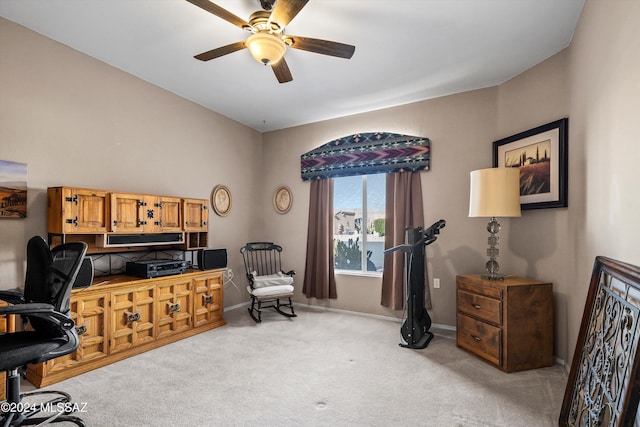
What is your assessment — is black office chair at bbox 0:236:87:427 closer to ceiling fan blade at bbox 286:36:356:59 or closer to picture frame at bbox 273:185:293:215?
ceiling fan blade at bbox 286:36:356:59

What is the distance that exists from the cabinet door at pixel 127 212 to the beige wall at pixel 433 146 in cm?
37

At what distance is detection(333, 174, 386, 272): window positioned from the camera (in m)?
4.49

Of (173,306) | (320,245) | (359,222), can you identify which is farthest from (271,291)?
(359,222)

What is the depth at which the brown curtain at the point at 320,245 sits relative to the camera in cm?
470

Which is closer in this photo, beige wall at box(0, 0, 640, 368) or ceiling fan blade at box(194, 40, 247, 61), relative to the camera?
beige wall at box(0, 0, 640, 368)

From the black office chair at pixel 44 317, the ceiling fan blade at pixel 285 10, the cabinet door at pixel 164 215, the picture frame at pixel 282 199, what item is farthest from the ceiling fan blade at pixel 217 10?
the picture frame at pixel 282 199

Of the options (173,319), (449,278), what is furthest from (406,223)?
(173,319)

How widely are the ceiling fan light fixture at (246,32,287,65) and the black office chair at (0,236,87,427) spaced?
1.72 meters

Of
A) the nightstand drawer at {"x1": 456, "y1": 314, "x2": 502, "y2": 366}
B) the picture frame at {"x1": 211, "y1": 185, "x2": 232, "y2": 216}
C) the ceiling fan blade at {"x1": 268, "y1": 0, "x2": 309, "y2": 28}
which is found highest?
the ceiling fan blade at {"x1": 268, "y1": 0, "x2": 309, "y2": 28}

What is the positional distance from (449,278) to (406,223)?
0.85 m

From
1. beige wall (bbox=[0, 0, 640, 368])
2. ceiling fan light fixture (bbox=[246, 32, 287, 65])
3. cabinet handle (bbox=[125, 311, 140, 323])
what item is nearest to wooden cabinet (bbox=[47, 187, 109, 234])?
beige wall (bbox=[0, 0, 640, 368])

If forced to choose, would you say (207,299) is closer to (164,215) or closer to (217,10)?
(164,215)

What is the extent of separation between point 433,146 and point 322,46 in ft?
7.32

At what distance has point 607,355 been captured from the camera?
1.53 meters
